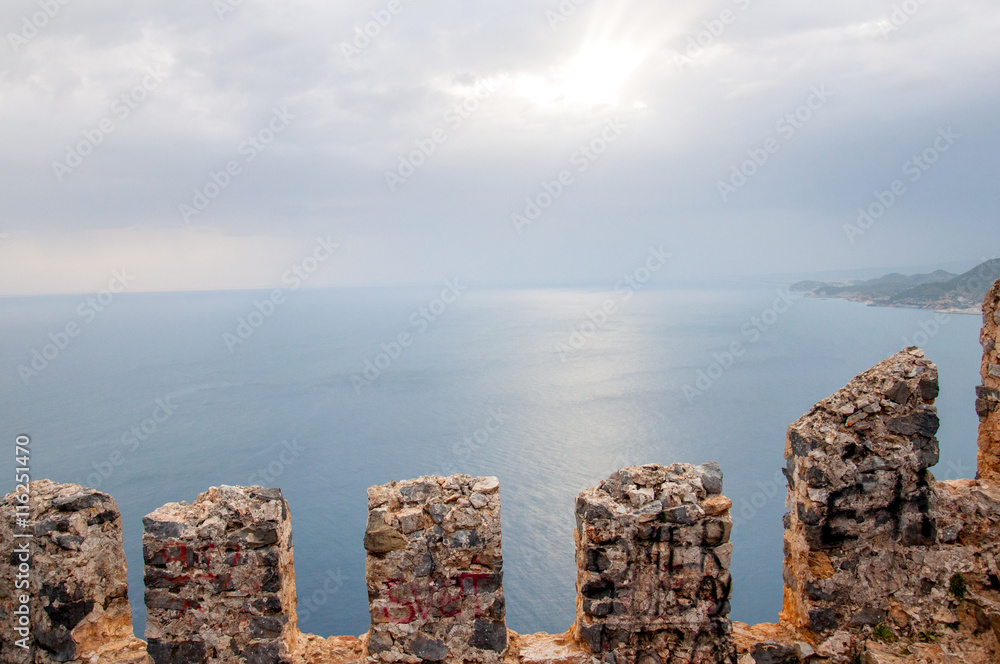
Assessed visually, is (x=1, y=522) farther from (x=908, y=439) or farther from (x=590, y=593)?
(x=908, y=439)

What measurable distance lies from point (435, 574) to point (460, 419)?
40529 mm

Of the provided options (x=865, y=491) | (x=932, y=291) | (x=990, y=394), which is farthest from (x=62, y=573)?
(x=932, y=291)

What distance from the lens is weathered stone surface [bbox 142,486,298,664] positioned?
5.82 metres

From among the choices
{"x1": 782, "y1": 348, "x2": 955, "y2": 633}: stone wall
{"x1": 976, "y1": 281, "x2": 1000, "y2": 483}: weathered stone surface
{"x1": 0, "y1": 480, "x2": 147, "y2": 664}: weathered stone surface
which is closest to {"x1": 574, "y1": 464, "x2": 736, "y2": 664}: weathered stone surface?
{"x1": 782, "y1": 348, "x2": 955, "y2": 633}: stone wall

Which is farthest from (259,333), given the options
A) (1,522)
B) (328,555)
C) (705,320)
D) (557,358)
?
(1,522)

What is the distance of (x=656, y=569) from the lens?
594cm

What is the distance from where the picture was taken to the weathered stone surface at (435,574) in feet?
19.0

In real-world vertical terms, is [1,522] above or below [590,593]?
above

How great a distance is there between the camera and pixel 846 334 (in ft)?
216

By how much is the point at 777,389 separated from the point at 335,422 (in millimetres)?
35630

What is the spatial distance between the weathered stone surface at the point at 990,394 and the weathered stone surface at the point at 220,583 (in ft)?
26.7

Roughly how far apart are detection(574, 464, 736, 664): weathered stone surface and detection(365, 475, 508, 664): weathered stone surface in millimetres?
969

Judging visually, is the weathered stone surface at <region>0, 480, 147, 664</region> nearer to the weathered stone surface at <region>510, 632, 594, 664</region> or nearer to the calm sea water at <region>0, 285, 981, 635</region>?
the weathered stone surface at <region>510, 632, 594, 664</region>

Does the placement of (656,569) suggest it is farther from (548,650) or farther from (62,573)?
(62,573)
